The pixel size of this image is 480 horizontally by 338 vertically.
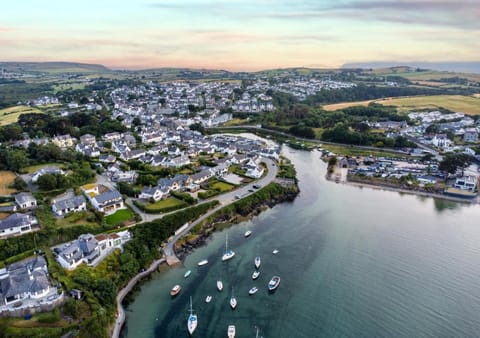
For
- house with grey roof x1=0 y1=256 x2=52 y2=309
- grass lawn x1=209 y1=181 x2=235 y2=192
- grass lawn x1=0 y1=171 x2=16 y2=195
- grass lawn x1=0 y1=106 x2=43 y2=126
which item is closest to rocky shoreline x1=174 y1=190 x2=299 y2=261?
grass lawn x1=209 y1=181 x2=235 y2=192

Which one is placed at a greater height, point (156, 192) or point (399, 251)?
point (156, 192)

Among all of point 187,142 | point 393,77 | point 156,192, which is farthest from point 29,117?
point 393,77

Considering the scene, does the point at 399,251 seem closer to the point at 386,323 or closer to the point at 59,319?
the point at 386,323

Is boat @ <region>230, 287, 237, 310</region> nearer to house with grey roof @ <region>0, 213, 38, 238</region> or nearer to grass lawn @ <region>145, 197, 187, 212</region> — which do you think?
grass lawn @ <region>145, 197, 187, 212</region>

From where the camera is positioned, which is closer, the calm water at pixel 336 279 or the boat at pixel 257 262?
the calm water at pixel 336 279

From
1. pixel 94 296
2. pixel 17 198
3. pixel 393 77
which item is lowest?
pixel 94 296

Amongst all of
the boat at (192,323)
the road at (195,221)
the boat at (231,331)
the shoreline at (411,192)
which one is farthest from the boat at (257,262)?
the shoreline at (411,192)

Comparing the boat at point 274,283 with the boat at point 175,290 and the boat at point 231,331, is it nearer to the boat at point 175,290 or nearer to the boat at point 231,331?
the boat at point 231,331
